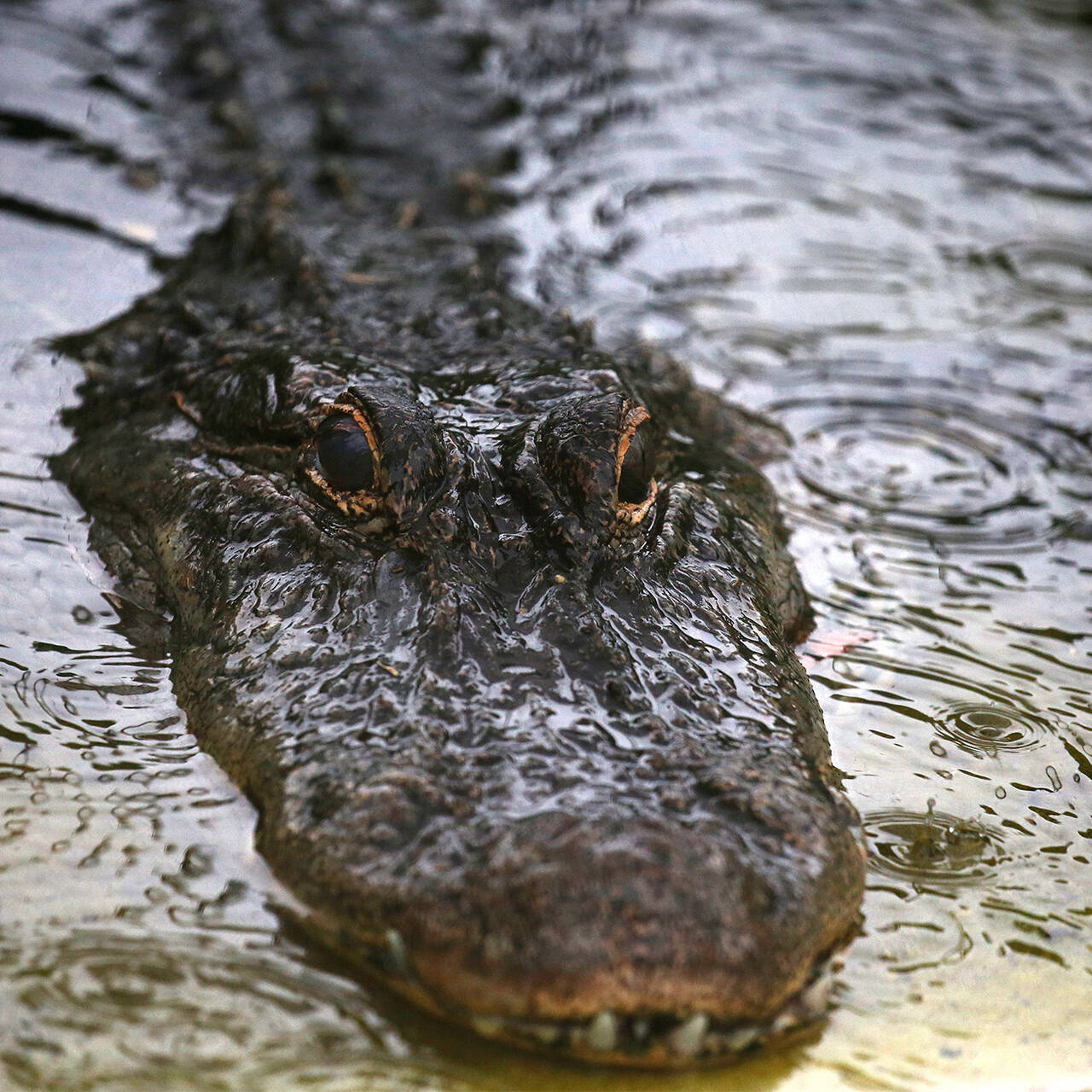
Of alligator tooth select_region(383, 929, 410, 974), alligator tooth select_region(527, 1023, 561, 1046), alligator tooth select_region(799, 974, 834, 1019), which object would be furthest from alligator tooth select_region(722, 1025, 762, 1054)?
alligator tooth select_region(383, 929, 410, 974)

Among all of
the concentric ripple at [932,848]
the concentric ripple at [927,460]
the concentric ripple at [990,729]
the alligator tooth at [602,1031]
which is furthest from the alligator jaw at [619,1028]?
the concentric ripple at [927,460]

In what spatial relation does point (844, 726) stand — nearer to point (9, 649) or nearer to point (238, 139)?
point (9, 649)

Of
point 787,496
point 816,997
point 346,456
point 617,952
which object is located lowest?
point 787,496

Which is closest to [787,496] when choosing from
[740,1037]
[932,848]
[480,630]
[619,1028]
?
[932,848]

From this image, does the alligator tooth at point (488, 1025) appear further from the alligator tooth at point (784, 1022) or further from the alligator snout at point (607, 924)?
the alligator tooth at point (784, 1022)

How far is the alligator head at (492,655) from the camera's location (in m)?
2.26

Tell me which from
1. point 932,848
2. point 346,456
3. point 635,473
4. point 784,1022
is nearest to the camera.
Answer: point 784,1022

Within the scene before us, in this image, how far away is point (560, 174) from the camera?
23.2ft

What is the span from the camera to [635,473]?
3.48 meters

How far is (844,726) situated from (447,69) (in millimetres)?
5266

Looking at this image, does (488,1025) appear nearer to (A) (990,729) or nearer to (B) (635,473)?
(B) (635,473)

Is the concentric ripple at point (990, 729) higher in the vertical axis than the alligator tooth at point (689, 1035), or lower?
lower

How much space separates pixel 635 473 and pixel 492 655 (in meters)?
0.83

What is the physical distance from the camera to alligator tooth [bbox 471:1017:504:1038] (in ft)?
7.39
